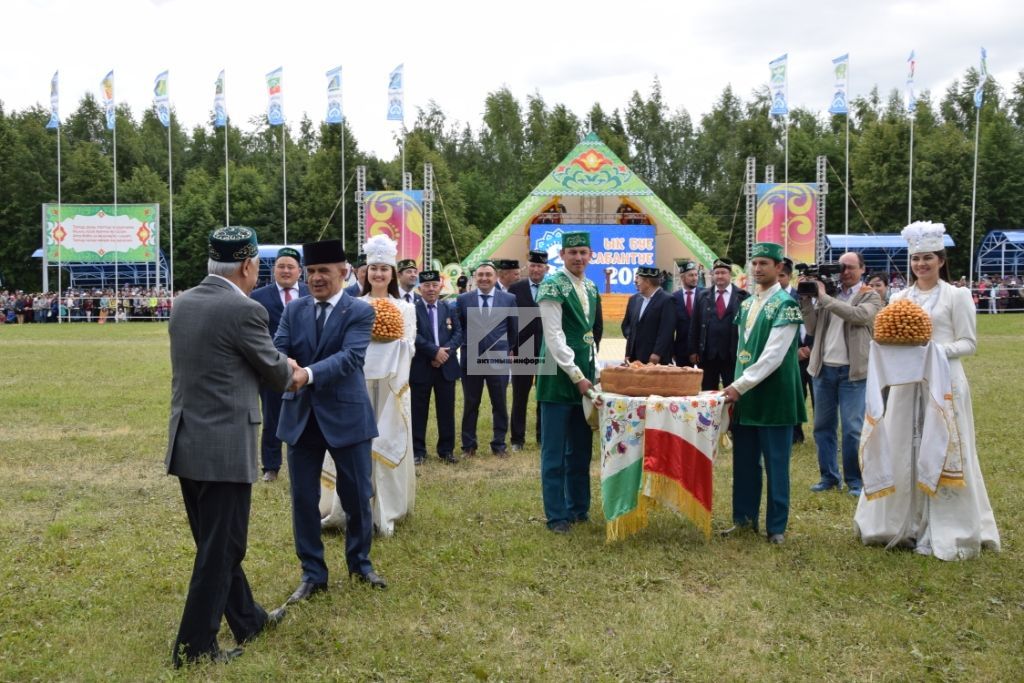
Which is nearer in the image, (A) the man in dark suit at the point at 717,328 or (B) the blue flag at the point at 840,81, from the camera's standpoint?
(A) the man in dark suit at the point at 717,328

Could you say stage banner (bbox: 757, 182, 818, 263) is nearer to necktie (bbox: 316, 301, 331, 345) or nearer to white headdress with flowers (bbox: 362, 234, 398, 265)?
white headdress with flowers (bbox: 362, 234, 398, 265)

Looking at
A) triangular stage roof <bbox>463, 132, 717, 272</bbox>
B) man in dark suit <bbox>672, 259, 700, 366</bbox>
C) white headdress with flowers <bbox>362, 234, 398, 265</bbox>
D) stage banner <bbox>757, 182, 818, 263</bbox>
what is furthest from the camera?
triangular stage roof <bbox>463, 132, 717, 272</bbox>

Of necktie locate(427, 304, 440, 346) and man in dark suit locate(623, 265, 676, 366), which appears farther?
man in dark suit locate(623, 265, 676, 366)

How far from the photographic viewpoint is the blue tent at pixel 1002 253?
125ft

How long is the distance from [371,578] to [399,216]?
2388 centimetres

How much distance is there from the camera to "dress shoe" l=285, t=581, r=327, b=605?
4.82 m

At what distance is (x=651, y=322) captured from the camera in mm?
9562

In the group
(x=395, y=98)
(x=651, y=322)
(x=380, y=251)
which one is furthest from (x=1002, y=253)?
(x=380, y=251)

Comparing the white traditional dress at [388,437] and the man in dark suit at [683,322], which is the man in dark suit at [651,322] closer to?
the man in dark suit at [683,322]

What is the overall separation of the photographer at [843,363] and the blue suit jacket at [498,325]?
3.15 metres

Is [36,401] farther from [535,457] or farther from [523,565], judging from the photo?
[523,565]

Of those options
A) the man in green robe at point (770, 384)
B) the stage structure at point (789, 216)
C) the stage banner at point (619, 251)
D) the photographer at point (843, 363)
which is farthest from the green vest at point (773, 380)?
the stage banner at point (619, 251)

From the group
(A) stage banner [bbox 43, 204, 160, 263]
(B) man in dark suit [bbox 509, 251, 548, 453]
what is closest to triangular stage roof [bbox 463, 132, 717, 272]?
(A) stage banner [bbox 43, 204, 160, 263]

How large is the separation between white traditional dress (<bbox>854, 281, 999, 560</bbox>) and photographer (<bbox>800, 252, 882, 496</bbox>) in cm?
138
